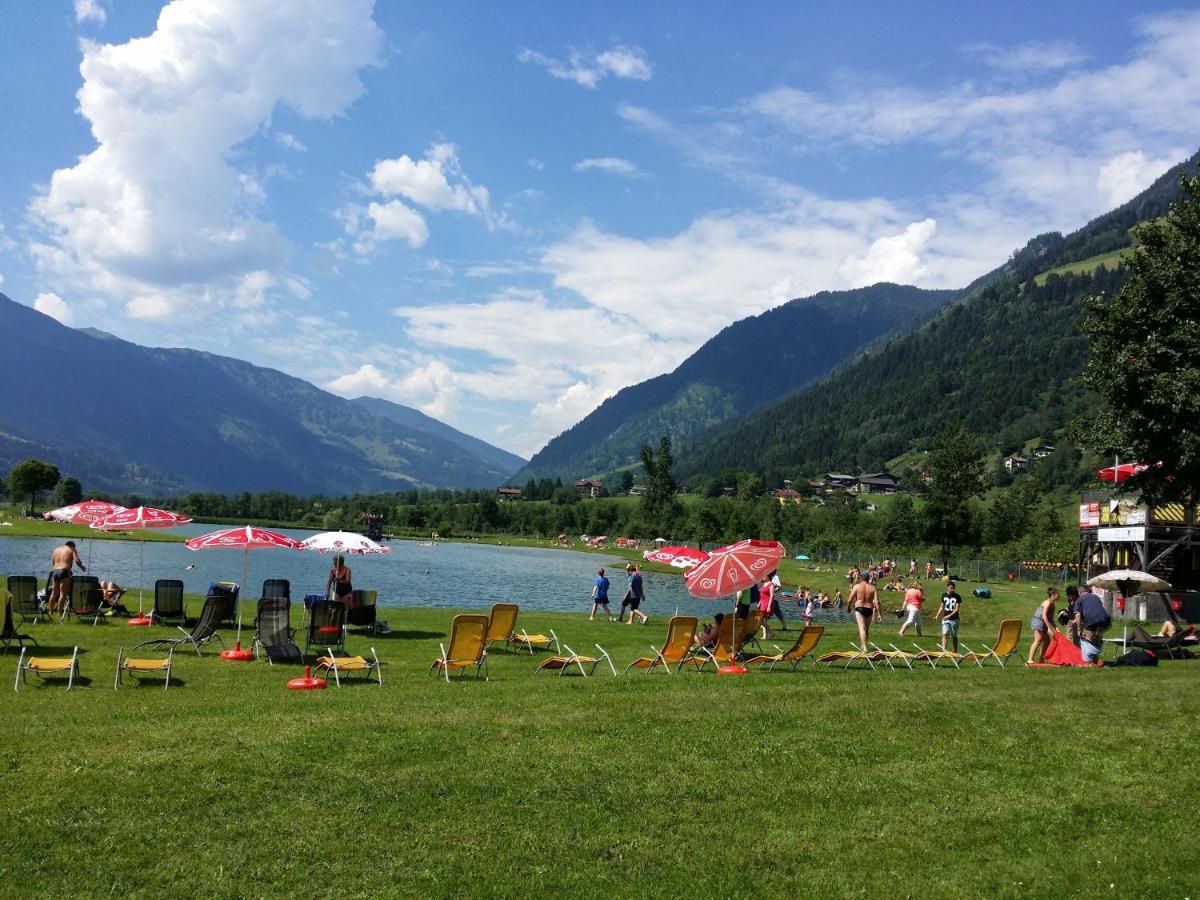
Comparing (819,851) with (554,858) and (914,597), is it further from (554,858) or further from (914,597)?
(914,597)

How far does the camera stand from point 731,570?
57.7 ft

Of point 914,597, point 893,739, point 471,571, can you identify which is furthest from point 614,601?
point 893,739

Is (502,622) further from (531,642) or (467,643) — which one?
(467,643)

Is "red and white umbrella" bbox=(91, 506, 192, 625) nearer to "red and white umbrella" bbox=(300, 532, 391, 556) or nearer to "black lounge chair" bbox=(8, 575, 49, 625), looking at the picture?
"black lounge chair" bbox=(8, 575, 49, 625)

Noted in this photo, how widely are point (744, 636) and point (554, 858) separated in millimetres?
10586

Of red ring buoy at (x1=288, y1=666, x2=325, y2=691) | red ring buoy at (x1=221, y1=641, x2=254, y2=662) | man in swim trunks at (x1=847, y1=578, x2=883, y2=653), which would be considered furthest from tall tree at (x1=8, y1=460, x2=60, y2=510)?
red ring buoy at (x1=288, y1=666, x2=325, y2=691)

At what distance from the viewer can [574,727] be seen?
34.6 feet

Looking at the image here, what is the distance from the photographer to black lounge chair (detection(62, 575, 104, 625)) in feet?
69.7

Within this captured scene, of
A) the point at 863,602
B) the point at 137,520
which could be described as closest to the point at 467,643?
the point at 863,602

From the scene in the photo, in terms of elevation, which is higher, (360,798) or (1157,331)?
(1157,331)

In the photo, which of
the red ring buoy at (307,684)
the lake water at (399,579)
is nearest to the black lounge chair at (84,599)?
the lake water at (399,579)

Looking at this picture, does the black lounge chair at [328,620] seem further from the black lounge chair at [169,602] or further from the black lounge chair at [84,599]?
the black lounge chair at [84,599]

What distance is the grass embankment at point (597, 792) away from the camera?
23.4 ft

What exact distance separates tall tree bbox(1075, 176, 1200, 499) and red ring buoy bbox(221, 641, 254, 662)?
19.7 meters
